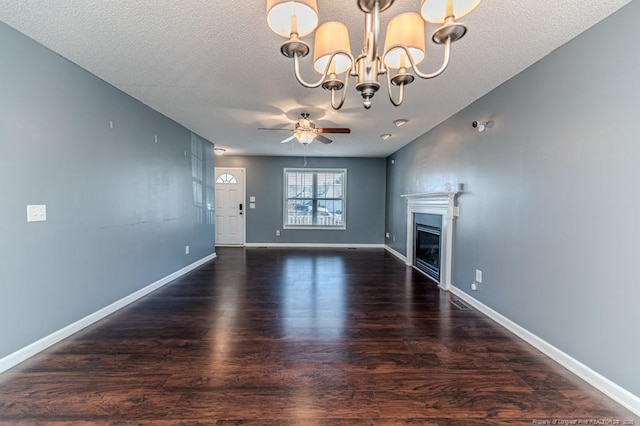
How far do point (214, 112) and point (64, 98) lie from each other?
5.24ft

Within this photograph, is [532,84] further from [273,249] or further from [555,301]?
[273,249]

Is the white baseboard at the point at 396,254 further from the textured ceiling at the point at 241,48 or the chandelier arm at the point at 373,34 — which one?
the chandelier arm at the point at 373,34

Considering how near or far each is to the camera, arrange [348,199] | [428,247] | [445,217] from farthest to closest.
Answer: [348,199], [428,247], [445,217]

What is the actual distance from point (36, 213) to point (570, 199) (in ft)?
13.0

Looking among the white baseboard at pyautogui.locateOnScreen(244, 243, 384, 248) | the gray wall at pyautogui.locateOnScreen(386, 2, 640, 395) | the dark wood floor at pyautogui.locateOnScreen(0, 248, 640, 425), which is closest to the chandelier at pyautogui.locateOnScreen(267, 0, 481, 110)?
the gray wall at pyautogui.locateOnScreen(386, 2, 640, 395)

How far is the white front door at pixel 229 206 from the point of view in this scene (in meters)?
7.11

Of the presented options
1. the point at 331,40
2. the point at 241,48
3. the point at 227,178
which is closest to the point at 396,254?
the point at 227,178

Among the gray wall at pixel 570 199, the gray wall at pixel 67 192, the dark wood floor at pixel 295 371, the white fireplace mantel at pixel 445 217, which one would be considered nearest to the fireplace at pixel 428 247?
the white fireplace mantel at pixel 445 217

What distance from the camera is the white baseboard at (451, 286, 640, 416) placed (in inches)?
63.4

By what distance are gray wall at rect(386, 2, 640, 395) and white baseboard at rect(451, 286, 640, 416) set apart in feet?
0.14

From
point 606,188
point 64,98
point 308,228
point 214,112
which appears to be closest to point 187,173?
point 214,112

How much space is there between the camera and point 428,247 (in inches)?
179

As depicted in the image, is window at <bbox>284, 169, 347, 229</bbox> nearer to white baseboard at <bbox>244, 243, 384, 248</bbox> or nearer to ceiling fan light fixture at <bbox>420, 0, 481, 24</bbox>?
white baseboard at <bbox>244, 243, 384, 248</bbox>

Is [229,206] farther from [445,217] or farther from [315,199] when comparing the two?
[445,217]
